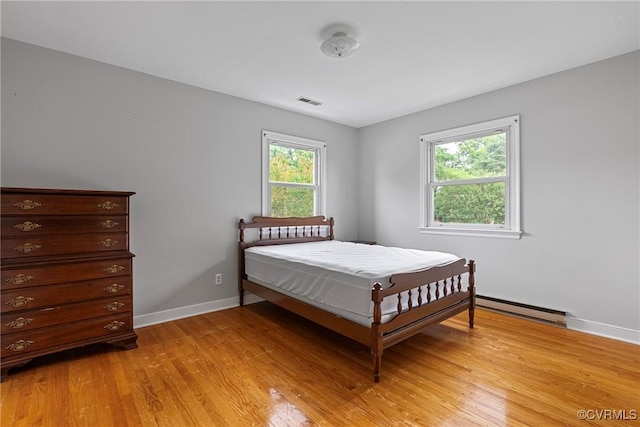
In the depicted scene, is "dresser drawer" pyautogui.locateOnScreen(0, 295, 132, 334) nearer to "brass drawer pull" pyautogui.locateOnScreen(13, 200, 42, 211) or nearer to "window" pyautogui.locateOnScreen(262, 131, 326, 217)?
"brass drawer pull" pyautogui.locateOnScreen(13, 200, 42, 211)

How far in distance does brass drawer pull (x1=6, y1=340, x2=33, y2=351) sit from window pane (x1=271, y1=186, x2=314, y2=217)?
8.19 feet

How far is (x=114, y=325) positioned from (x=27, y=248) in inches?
32.0

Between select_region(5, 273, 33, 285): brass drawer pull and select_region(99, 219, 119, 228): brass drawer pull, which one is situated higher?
select_region(99, 219, 119, 228): brass drawer pull

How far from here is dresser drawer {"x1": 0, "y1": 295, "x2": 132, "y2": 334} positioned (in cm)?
209

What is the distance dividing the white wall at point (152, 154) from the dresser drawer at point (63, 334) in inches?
21.2

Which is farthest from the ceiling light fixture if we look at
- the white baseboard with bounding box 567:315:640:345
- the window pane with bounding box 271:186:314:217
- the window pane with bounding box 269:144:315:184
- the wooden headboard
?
the white baseboard with bounding box 567:315:640:345

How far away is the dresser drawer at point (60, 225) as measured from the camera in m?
2.12

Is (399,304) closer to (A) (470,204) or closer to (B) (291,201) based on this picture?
(A) (470,204)

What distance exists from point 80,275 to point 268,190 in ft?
6.91

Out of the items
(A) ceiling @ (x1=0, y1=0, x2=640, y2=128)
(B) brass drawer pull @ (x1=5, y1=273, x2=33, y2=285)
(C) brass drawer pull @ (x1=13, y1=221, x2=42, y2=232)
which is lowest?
(B) brass drawer pull @ (x1=5, y1=273, x2=33, y2=285)

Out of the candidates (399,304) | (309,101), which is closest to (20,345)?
(399,304)

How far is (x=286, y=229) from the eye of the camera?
13.5 feet

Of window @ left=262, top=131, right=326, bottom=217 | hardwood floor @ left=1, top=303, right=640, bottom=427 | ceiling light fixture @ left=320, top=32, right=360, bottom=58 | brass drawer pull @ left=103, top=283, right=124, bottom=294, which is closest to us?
hardwood floor @ left=1, top=303, right=640, bottom=427

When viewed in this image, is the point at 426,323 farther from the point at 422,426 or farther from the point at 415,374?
the point at 422,426
